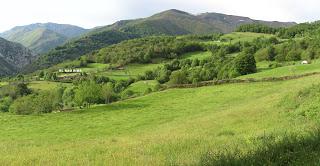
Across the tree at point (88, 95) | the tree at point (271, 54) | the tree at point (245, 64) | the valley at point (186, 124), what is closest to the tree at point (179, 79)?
the valley at point (186, 124)

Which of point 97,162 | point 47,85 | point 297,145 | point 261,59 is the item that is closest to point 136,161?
point 97,162

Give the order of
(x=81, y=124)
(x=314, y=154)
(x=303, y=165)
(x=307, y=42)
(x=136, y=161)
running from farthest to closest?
(x=307, y=42), (x=81, y=124), (x=136, y=161), (x=314, y=154), (x=303, y=165)

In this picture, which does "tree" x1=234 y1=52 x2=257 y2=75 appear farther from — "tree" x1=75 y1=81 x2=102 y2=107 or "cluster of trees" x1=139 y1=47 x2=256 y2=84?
"tree" x1=75 y1=81 x2=102 y2=107

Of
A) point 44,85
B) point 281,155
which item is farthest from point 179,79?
point 281,155

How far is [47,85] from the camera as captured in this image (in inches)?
7402

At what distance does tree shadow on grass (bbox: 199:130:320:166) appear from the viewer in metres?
9.80

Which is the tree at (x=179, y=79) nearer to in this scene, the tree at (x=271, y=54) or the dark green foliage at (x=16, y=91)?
the tree at (x=271, y=54)

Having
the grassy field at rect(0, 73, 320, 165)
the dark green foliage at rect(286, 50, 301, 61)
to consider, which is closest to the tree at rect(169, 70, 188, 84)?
the dark green foliage at rect(286, 50, 301, 61)

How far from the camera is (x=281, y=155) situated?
34.0ft

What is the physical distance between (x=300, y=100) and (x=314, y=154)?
21362 millimetres

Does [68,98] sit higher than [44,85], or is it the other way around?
[68,98]

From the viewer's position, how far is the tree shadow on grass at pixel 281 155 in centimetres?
980

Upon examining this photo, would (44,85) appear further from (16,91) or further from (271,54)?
(271,54)

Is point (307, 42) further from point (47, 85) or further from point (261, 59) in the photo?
point (47, 85)
